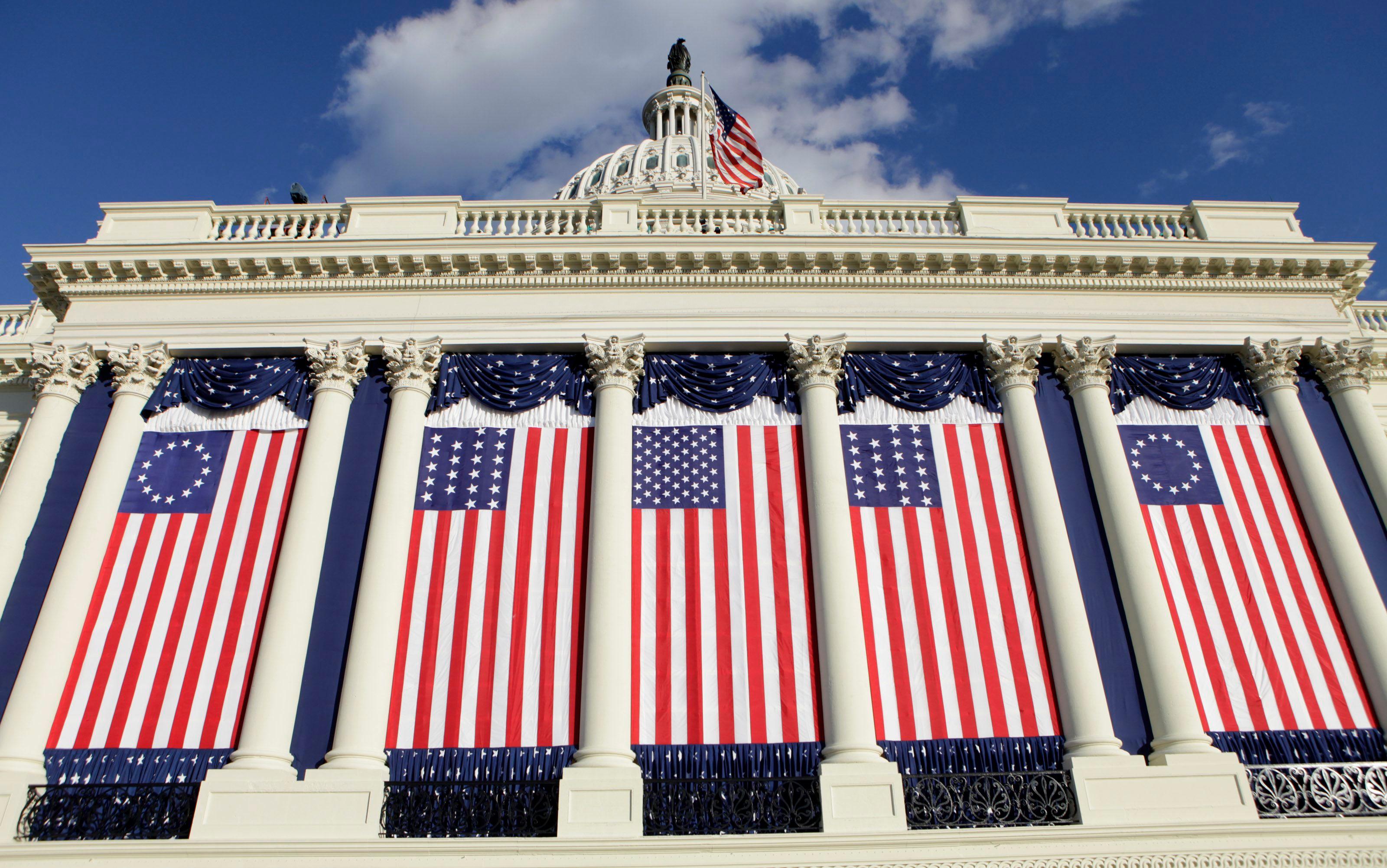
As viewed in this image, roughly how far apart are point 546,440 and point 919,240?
8.48 m

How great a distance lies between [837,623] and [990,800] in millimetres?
3367

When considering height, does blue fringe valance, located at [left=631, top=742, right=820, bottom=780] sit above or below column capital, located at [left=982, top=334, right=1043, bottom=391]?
below

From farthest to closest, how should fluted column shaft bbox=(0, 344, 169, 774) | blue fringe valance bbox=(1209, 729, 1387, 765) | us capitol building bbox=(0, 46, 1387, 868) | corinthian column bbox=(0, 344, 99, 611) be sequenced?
corinthian column bbox=(0, 344, 99, 611), blue fringe valance bbox=(1209, 729, 1387, 765), fluted column shaft bbox=(0, 344, 169, 774), us capitol building bbox=(0, 46, 1387, 868)

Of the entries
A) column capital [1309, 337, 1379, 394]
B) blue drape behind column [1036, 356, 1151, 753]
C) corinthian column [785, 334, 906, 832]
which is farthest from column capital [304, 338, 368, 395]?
column capital [1309, 337, 1379, 394]

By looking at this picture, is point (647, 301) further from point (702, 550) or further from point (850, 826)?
point (850, 826)

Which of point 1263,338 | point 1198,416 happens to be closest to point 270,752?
point 1198,416

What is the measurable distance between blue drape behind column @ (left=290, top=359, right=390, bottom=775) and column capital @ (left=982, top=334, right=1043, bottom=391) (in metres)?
11.7

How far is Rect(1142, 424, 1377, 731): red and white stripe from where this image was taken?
14.2 meters

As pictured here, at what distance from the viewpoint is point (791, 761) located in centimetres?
1358

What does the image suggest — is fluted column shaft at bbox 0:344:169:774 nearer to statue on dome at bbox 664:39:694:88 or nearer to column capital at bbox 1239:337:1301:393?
column capital at bbox 1239:337:1301:393

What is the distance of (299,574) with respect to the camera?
1475 centimetres

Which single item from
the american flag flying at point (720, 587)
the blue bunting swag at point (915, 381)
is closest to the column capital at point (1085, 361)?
the blue bunting swag at point (915, 381)

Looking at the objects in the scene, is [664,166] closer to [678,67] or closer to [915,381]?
[678,67]

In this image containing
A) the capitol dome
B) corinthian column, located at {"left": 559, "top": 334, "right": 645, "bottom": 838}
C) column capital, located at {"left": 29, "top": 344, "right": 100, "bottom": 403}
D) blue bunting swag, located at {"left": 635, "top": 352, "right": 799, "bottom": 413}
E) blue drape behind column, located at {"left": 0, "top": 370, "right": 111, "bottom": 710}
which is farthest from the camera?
the capitol dome
